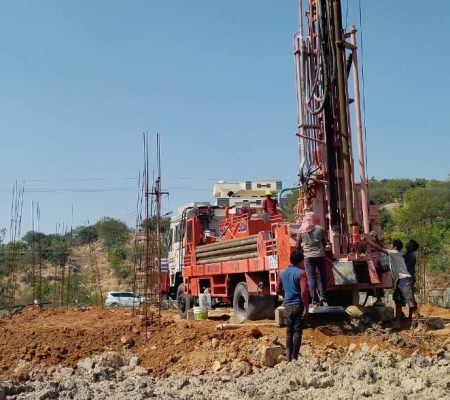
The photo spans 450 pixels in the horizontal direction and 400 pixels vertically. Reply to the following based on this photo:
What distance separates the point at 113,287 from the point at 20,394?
3855 centimetres

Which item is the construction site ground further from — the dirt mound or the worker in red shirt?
the worker in red shirt

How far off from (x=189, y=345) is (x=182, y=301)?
777 centimetres

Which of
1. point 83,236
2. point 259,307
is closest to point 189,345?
point 259,307

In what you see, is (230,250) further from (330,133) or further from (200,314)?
(330,133)

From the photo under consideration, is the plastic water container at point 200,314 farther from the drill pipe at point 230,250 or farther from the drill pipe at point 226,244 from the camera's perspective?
the drill pipe at point 226,244

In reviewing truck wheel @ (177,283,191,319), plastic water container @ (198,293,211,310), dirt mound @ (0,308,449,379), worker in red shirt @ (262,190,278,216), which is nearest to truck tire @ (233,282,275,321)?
dirt mound @ (0,308,449,379)

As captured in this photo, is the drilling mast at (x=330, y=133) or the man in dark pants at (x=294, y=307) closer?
the man in dark pants at (x=294, y=307)

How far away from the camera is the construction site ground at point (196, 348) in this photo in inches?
317

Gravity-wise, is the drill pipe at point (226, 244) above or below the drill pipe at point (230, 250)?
above

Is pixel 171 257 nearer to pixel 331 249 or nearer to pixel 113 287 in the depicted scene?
pixel 331 249

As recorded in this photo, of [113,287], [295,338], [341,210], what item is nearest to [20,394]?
[295,338]

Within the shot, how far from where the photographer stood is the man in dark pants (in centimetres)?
814

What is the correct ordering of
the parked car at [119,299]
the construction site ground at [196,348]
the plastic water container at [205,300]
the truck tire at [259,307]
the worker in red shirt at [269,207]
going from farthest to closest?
the parked car at [119,299] < the plastic water container at [205,300] < the worker in red shirt at [269,207] < the truck tire at [259,307] < the construction site ground at [196,348]

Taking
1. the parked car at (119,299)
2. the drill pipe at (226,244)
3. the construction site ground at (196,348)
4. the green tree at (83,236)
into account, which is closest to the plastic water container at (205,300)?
the drill pipe at (226,244)
